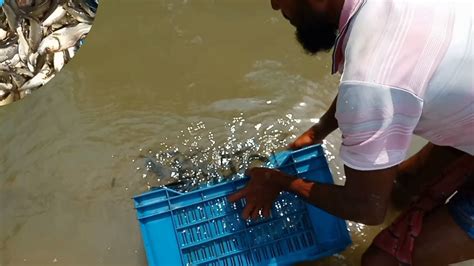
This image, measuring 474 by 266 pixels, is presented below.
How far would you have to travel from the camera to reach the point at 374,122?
144cm

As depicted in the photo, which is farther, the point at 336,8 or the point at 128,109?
the point at 128,109

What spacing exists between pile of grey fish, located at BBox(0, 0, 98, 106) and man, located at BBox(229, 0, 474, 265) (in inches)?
46.0

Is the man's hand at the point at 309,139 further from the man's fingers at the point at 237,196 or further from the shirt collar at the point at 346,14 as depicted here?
the shirt collar at the point at 346,14

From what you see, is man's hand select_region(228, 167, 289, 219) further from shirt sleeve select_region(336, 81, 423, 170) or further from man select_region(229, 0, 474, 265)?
shirt sleeve select_region(336, 81, 423, 170)

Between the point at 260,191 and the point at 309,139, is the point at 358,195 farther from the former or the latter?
the point at 309,139

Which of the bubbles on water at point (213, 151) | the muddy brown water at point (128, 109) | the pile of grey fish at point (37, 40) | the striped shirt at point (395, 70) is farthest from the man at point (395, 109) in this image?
the pile of grey fish at point (37, 40)

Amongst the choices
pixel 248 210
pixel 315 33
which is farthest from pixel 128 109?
pixel 315 33

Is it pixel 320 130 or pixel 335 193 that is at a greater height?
pixel 320 130

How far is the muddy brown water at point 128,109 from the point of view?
236 centimetres

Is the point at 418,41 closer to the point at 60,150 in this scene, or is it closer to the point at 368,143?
the point at 368,143

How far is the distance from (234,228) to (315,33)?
0.68 m

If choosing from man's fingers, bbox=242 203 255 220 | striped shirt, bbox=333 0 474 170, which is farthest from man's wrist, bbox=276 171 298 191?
striped shirt, bbox=333 0 474 170

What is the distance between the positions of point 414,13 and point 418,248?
2.55 ft

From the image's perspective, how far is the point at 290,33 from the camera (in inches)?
116
